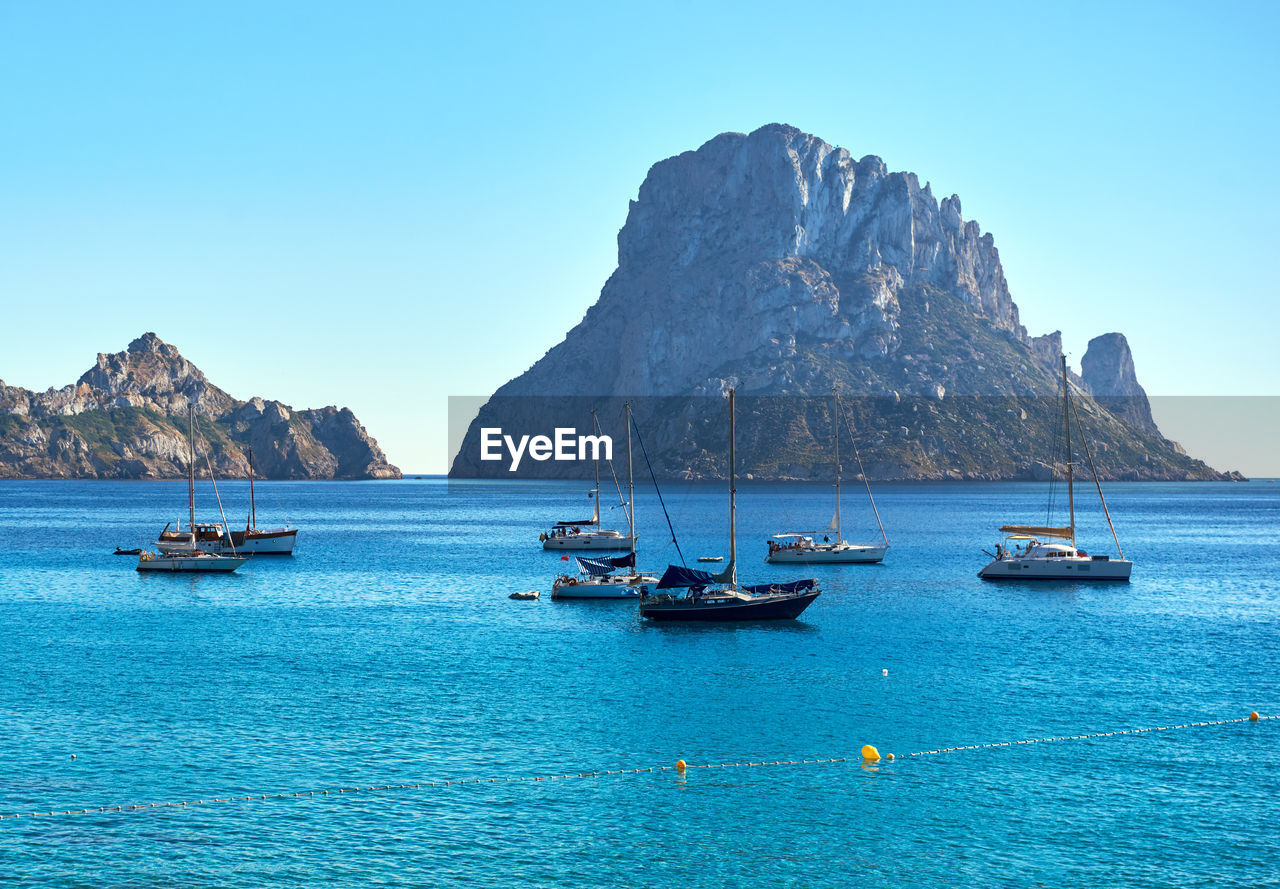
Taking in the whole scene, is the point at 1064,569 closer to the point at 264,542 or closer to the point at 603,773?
the point at 603,773

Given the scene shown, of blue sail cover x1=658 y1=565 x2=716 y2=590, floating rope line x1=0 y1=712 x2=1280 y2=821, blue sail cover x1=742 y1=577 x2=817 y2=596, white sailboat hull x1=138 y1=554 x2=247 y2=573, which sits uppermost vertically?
blue sail cover x1=658 y1=565 x2=716 y2=590

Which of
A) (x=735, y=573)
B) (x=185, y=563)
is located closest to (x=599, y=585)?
(x=735, y=573)

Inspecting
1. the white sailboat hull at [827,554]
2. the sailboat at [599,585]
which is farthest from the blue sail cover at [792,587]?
the white sailboat hull at [827,554]

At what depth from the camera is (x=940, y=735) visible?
50.0m

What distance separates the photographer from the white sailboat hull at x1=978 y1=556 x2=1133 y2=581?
359 ft

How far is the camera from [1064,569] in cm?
10975

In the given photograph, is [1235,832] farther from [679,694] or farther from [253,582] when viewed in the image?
[253,582]

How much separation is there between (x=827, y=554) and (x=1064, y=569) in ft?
91.8

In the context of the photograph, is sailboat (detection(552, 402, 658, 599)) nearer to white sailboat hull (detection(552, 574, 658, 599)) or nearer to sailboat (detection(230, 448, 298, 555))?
white sailboat hull (detection(552, 574, 658, 599))

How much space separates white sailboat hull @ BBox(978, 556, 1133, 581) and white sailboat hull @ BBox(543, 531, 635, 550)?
2059 inches

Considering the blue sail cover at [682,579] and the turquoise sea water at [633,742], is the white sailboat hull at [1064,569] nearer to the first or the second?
the turquoise sea water at [633,742]

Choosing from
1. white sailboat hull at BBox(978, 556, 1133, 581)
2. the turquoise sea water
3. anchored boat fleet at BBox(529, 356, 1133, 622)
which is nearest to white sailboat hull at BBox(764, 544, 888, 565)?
anchored boat fleet at BBox(529, 356, 1133, 622)

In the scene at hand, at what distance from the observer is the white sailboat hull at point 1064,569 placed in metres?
110

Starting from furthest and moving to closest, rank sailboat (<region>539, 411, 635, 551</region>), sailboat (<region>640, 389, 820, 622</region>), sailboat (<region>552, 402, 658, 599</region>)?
1. sailboat (<region>539, 411, 635, 551</region>)
2. sailboat (<region>552, 402, 658, 599</region>)
3. sailboat (<region>640, 389, 820, 622</region>)
